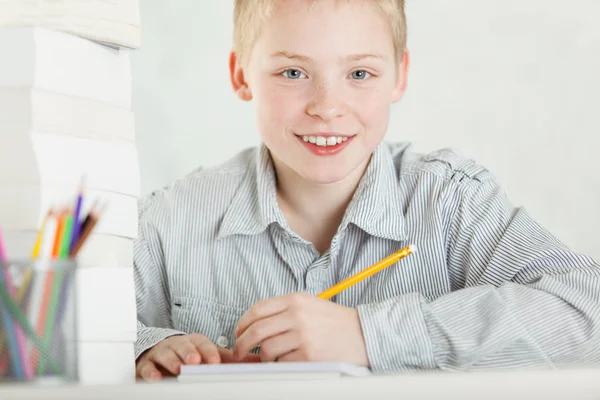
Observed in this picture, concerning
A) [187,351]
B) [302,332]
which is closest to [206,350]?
[187,351]

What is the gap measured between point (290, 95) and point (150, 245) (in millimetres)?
367

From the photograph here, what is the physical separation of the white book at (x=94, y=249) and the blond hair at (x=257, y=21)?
0.60 m

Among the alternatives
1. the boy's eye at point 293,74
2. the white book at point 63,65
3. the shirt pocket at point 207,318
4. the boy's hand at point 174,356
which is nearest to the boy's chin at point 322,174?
the boy's eye at point 293,74

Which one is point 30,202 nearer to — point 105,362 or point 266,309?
point 105,362

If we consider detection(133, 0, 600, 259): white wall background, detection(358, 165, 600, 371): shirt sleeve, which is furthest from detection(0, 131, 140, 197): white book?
detection(133, 0, 600, 259): white wall background

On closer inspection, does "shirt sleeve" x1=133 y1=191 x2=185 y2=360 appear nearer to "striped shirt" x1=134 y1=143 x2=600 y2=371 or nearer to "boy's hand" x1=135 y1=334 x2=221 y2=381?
"striped shirt" x1=134 y1=143 x2=600 y2=371

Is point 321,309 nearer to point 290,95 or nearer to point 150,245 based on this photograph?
point 290,95

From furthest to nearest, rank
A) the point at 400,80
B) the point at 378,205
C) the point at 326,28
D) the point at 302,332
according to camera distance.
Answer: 1. the point at 400,80
2. the point at 378,205
3. the point at 326,28
4. the point at 302,332

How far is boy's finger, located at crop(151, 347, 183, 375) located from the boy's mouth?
16.8 inches

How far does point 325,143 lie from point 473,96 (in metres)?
0.90

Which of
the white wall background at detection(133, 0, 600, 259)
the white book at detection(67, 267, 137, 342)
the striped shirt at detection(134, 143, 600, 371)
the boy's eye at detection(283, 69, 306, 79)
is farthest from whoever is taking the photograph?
the white wall background at detection(133, 0, 600, 259)

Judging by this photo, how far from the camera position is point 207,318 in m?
1.44

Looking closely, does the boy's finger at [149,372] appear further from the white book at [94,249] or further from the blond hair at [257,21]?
the blond hair at [257,21]

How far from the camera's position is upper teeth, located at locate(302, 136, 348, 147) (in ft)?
4.46
